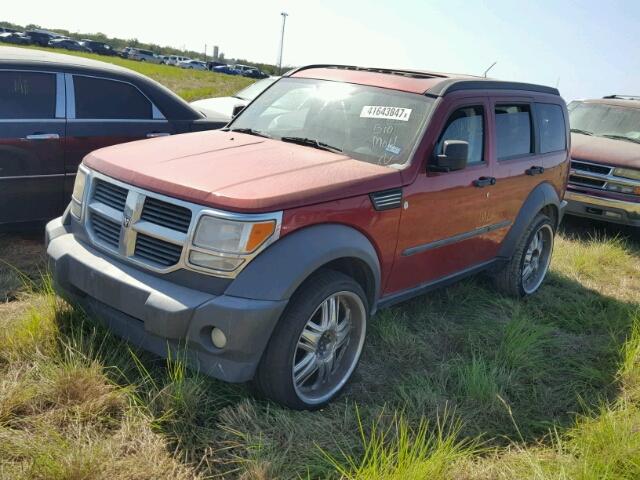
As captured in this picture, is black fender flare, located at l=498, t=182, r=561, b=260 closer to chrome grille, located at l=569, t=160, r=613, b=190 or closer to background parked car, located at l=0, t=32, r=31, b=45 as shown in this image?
chrome grille, located at l=569, t=160, r=613, b=190

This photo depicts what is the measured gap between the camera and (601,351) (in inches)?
172

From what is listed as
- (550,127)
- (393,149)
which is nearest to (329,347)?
(393,149)

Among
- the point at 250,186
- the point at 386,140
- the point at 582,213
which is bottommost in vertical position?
the point at 582,213

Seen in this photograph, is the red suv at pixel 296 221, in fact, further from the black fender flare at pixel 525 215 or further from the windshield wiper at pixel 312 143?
the black fender flare at pixel 525 215

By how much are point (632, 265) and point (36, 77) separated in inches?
253

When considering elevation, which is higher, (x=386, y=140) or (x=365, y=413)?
(x=386, y=140)

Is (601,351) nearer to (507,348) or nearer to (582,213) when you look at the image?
(507,348)

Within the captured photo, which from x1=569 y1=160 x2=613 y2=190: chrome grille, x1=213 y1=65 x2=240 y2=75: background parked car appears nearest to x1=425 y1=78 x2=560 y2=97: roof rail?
x1=569 y1=160 x2=613 y2=190: chrome grille

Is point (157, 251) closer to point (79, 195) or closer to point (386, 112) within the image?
point (79, 195)

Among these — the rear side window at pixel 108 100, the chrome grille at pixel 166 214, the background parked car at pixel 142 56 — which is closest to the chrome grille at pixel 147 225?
the chrome grille at pixel 166 214

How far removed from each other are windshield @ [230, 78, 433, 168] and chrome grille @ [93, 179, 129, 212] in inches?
48.4

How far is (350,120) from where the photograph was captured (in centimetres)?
398

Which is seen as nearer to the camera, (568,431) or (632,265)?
(568,431)

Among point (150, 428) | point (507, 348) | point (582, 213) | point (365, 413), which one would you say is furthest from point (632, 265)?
point (150, 428)
